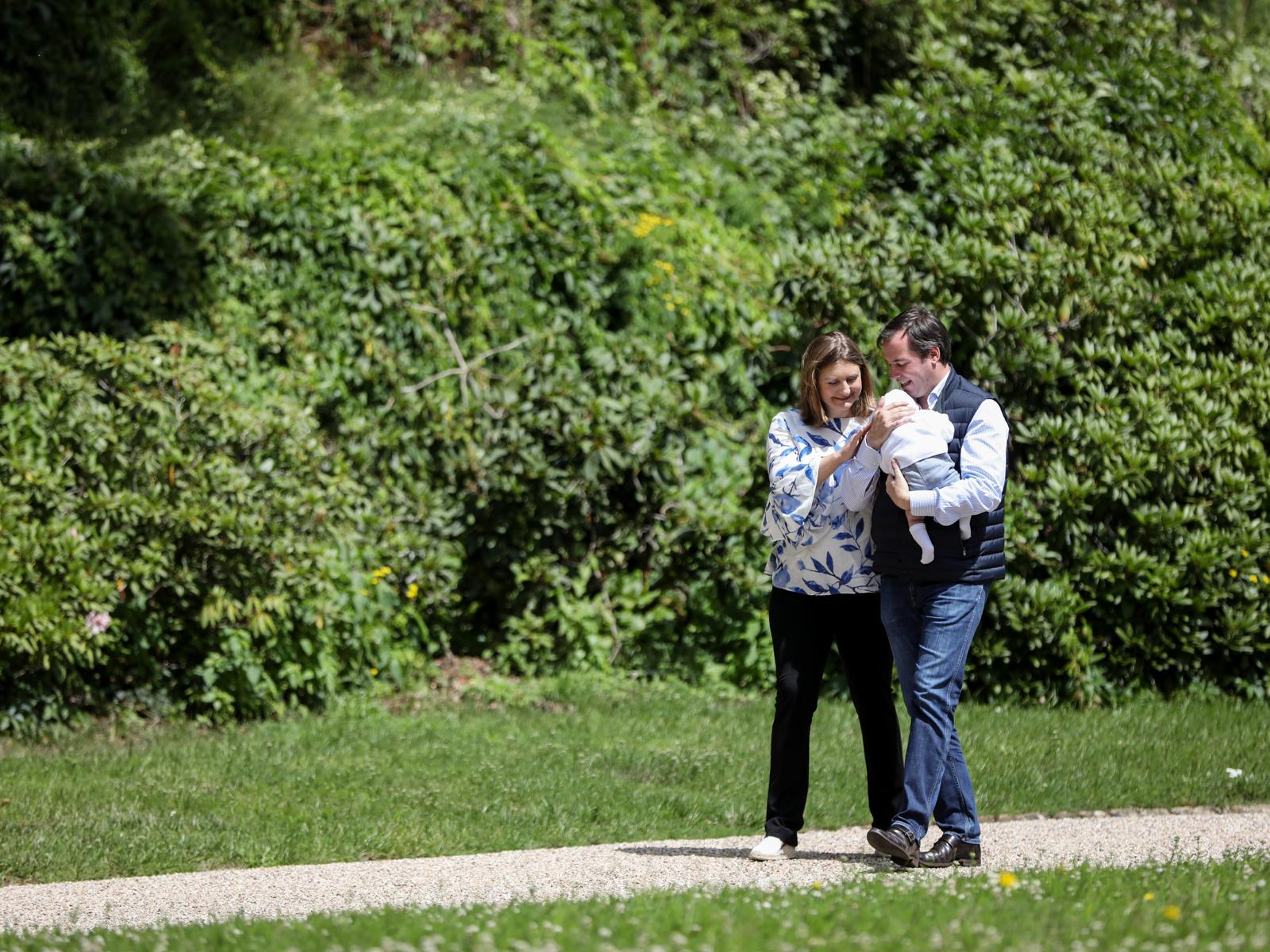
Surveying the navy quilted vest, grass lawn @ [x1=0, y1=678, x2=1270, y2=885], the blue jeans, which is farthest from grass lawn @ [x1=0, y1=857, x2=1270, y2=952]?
grass lawn @ [x1=0, y1=678, x2=1270, y2=885]

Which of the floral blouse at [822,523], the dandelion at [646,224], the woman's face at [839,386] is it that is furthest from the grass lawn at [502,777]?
the dandelion at [646,224]

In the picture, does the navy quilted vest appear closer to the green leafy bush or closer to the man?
the man

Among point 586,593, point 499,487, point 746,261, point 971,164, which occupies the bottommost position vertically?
point 586,593

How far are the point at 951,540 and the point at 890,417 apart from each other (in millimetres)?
444

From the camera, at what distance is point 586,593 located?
28.3 feet

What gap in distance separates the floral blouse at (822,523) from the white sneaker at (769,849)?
0.85 meters

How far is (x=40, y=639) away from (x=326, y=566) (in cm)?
143

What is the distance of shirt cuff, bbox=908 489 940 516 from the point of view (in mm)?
4270

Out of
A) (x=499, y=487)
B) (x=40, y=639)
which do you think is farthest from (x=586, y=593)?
(x=40, y=639)

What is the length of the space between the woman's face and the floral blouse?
0.18m

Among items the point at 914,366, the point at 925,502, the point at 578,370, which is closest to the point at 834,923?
the point at 925,502

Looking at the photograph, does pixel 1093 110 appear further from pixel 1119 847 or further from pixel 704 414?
pixel 1119 847

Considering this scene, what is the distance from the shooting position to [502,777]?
6.15 meters

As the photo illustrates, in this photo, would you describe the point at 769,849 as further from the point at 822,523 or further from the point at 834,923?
the point at 834,923
